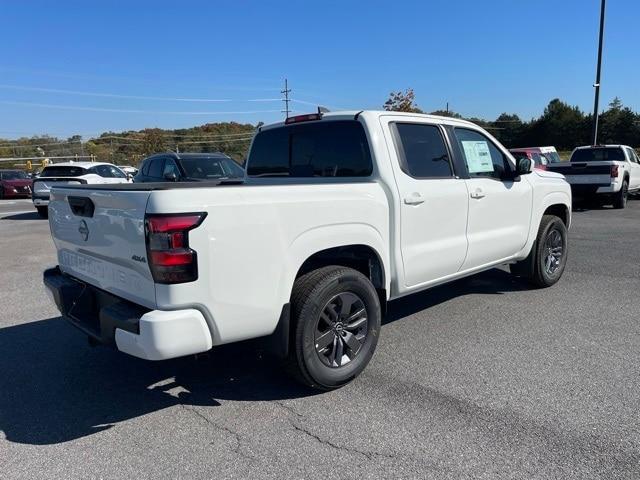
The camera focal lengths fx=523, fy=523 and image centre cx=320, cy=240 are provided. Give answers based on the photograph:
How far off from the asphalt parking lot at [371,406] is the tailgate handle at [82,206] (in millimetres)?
1314

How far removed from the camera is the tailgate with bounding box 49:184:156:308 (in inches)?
118

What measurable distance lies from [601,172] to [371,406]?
1412 cm

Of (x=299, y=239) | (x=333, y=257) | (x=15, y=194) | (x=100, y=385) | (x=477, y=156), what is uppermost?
(x=477, y=156)

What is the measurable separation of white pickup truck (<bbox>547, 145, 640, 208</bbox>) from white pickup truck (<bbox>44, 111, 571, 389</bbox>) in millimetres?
11078

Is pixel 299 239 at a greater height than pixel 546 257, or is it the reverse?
pixel 299 239

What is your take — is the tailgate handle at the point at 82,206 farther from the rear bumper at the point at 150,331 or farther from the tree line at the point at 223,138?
the tree line at the point at 223,138

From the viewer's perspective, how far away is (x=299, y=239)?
3393mm

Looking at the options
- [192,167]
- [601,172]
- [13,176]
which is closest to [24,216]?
[192,167]

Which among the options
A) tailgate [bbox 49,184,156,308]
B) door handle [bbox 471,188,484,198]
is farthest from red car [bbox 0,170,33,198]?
door handle [bbox 471,188,484,198]

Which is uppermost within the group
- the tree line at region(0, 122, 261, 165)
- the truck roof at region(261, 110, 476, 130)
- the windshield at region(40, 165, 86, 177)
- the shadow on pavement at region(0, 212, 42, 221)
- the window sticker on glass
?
the tree line at region(0, 122, 261, 165)

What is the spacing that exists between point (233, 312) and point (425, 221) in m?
1.95

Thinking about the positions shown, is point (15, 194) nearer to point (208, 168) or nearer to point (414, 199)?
point (208, 168)

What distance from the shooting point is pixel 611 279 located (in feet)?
22.2

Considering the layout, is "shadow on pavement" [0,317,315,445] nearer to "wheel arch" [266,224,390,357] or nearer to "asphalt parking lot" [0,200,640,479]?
"asphalt parking lot" [0,200,640,479]
